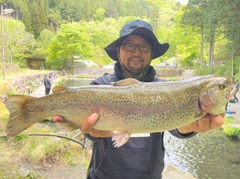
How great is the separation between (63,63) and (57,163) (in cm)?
5488

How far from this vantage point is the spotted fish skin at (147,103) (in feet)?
7.83

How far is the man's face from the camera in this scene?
3158mm

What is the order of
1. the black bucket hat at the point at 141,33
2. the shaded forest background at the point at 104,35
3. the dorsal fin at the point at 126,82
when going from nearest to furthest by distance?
the dorsal fin at the point at 126,82, the black bucket hat at the point at 141,33, the shaded forest background at the point at 104,35

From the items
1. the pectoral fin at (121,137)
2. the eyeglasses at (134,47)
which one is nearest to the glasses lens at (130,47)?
the eyeglasses at (134,47)

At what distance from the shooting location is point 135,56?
10.3 ft

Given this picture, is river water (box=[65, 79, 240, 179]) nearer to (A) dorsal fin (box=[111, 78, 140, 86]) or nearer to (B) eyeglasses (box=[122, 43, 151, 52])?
(B) eyeglasses (box=[122, 43, 151, 52])

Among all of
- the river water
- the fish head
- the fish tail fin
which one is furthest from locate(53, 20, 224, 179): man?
the river water

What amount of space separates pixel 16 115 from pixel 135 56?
1.63 m

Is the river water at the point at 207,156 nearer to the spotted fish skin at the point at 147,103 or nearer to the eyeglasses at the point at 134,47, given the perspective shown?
the eyeglasses at the point at 134,47

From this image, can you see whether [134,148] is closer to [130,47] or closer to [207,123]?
[207,123]

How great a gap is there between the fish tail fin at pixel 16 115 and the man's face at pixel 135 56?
132 cm

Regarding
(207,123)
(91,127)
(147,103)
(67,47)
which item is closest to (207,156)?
(207,123)

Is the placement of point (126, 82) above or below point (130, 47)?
below

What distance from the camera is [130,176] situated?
8.55 feet
